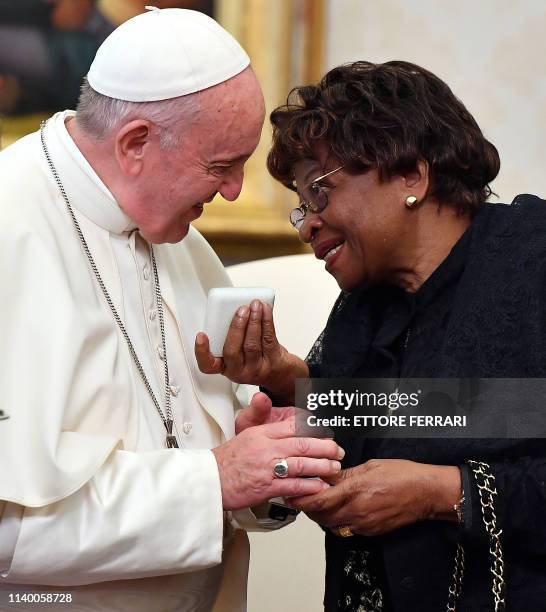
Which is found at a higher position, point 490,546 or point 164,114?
point 164,114

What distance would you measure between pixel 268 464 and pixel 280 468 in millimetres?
27

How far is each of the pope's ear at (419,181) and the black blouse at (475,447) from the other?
0.15 meters

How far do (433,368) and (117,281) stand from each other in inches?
30.6

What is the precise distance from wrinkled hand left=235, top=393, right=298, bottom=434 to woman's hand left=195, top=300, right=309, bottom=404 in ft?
0.30

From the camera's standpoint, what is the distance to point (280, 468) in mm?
2246

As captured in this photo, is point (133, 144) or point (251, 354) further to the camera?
point (251, 354)

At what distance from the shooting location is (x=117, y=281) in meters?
2.49

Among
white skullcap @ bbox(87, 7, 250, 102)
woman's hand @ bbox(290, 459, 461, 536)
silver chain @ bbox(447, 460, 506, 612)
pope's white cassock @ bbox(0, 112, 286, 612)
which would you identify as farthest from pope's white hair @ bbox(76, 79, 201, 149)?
silver chain @ bbox(447, 460, 506, 612)

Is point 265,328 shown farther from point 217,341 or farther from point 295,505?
point 295,505

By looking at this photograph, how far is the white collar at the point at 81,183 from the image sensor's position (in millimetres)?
2414

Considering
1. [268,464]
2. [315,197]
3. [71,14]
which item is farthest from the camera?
[71,14]

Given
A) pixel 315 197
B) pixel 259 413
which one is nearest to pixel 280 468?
pixel 259 413

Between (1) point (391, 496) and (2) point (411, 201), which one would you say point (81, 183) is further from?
(1) point (391, 496)

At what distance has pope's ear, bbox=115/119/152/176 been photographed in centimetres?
233
